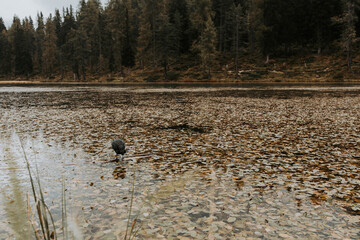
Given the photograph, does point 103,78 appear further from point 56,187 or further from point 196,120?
point 56,187

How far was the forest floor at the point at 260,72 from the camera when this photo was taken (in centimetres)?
6793

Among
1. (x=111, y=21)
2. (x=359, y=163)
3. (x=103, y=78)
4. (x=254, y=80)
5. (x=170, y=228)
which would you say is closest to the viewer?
(x=170, y=228)

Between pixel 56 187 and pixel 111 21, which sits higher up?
pixel 111 21

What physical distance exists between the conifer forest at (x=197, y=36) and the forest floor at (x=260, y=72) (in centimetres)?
105

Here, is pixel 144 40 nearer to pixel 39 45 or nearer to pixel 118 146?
pixel 39 45

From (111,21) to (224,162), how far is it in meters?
103

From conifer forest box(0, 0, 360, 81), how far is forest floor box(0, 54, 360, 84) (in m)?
1.05

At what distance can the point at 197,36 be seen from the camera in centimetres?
9269

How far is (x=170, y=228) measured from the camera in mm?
6012

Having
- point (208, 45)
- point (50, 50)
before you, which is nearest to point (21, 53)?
point (50, 50)

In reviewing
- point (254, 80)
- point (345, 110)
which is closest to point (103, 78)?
point (254, 80)

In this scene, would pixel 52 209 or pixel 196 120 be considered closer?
pixel 52 209

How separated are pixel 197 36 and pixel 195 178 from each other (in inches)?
3518

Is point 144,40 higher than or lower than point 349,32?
higher
